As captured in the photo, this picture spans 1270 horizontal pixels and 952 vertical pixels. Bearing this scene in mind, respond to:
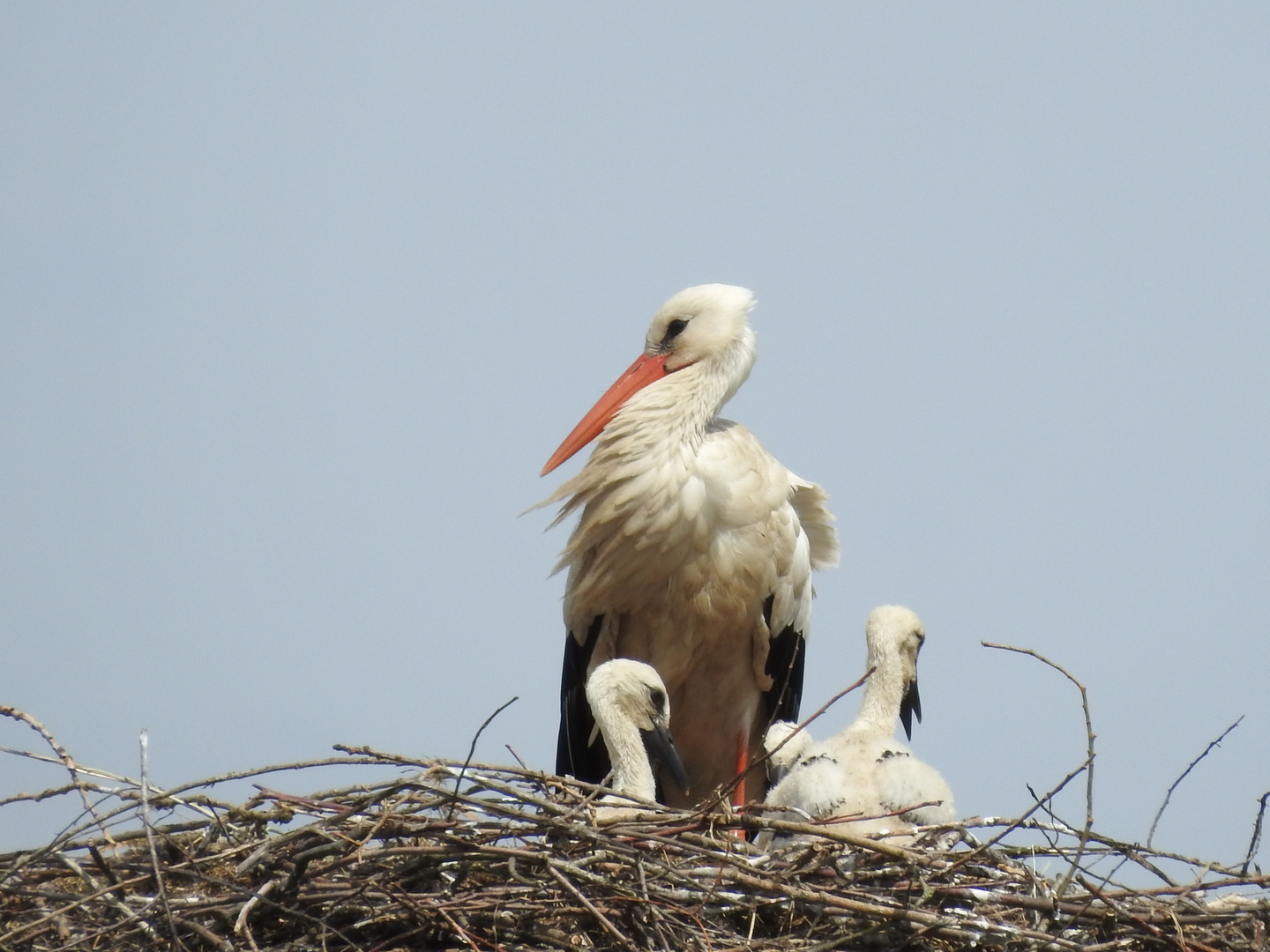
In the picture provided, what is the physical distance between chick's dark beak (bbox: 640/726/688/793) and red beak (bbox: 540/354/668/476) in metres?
1.24

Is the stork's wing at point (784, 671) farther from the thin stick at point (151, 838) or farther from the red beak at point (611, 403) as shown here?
Answer: the thin stick at point (151, 838)

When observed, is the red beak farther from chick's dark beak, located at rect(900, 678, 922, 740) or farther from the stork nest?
the stork nest

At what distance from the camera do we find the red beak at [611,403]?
512 cm

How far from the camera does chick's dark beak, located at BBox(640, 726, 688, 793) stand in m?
4.10

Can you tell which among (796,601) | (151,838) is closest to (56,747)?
(151,838)

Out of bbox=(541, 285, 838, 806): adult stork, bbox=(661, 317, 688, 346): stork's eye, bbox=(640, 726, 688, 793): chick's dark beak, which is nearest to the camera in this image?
bbox=(640, 726, 688, 793): chick's dark beak

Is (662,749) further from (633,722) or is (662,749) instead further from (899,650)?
(899,650)

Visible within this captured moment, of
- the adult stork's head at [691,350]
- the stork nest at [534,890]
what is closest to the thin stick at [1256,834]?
the stork nest at [534,890]

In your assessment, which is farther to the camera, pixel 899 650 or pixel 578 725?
pixel 578 725

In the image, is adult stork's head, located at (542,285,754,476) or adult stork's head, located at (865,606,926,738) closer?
adult stork's head, located at (865,606,926,738)

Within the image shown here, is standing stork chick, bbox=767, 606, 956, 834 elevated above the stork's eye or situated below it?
below

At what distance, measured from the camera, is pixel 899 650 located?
4.32 m

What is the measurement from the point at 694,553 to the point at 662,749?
2.24 ft

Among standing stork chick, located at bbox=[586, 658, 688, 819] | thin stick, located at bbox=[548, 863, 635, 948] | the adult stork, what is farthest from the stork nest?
the adult stork
